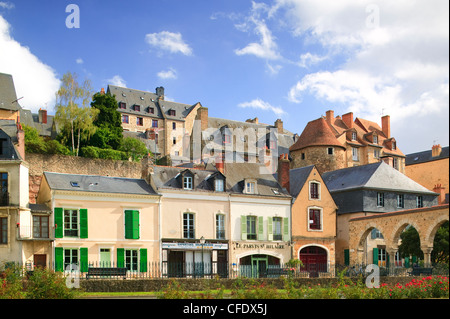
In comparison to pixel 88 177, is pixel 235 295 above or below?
below

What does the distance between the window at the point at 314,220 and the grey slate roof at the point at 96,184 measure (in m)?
10.5

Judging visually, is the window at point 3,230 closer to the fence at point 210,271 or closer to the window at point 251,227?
the fence at point 210,271

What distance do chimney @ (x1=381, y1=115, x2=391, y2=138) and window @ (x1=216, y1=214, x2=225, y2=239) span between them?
117 feet

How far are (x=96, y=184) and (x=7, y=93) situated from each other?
61.1ft

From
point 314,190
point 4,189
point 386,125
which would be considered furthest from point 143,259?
point 386,125

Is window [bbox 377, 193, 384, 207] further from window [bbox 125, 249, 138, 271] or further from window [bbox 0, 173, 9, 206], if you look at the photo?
window [bbox 0, 173, 9, 206]

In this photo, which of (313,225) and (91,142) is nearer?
(313,225)

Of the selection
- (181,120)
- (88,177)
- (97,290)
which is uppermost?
(181,120)

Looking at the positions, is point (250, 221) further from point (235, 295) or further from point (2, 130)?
point (235, 295)

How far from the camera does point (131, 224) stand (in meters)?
31.4

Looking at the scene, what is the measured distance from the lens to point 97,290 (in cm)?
2058

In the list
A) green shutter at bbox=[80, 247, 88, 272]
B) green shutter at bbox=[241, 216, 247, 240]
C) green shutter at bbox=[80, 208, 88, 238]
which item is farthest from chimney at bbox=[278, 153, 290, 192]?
green shutter at bbox=[80, 247, 88, 272]

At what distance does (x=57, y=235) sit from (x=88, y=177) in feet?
12.8
